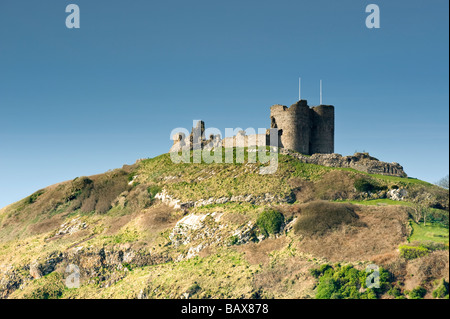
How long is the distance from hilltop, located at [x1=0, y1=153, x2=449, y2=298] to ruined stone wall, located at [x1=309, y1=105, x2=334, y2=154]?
719 centimetres

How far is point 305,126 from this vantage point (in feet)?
261

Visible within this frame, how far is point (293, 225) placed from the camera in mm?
55594

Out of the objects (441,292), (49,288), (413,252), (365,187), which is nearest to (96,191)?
(49,288)

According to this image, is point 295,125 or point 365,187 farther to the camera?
point 295,125

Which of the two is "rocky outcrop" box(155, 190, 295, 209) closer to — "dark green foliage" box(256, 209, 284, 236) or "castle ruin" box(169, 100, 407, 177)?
"dark green foliage" box(256, 209, 284, 236)

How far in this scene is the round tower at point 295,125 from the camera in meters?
78.6

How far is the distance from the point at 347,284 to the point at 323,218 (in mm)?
11314

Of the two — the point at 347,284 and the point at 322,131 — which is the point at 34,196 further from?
the point at 347,284

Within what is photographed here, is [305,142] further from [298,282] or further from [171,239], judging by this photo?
[298,282]

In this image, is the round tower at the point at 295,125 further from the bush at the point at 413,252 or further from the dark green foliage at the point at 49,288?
the dark green foliage at the point at 49,288

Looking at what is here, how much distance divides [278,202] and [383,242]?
51.2 ft

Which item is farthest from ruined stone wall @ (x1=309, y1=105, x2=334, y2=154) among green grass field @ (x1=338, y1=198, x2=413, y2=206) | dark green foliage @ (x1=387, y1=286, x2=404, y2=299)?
dark green foliage @ (x1=387, y1=286, x2=404, y2=299)

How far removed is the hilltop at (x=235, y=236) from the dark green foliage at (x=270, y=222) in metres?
0.12
